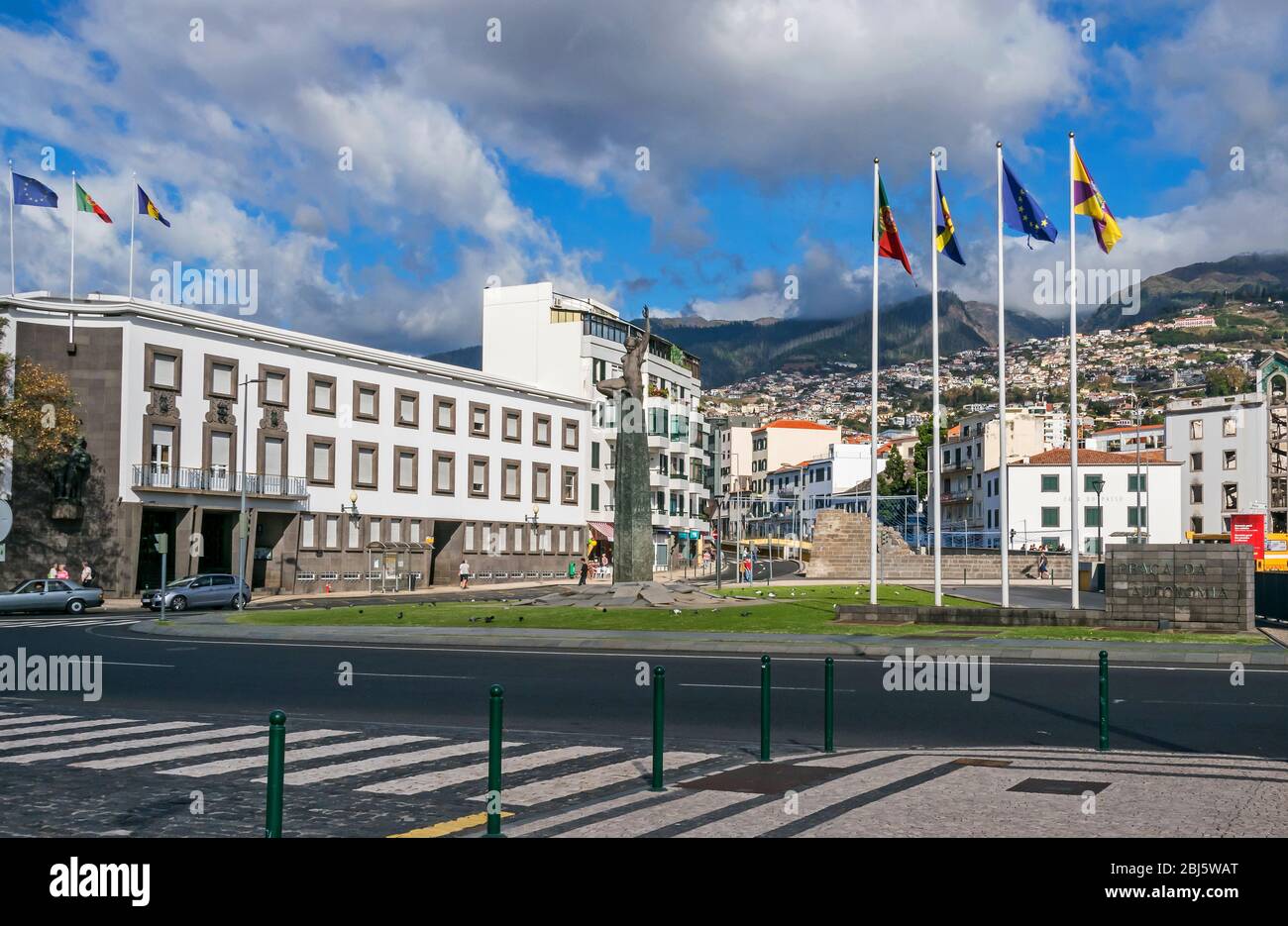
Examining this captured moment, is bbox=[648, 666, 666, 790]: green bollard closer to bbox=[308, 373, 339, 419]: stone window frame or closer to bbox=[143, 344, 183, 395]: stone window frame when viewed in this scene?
bbox=[143, 344, 183, 395]: stone window frame

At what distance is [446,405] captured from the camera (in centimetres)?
6900

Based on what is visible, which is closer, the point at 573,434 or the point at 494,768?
the point at 494,768

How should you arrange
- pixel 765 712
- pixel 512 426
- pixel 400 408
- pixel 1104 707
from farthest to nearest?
pixel 512 426
pixel 400 408
pixel 1104 707
pixel 765 712

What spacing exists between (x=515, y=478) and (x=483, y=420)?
4.57m

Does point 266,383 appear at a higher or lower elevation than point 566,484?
higher

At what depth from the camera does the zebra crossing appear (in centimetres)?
3622

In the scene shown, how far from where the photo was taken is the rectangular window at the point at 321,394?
2391 inches

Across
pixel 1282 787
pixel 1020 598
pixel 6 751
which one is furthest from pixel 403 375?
pixel 1282 787

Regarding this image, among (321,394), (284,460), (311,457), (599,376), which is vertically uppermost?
(599,376)

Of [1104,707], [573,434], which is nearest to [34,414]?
[573,434]

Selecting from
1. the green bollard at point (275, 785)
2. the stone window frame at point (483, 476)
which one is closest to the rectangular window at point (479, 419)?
the stone window frame at point (483, 476)

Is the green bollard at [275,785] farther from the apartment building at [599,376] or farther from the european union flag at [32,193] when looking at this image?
the apartment building at [599,376]

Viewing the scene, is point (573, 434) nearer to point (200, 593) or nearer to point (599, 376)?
point (599, 376)
